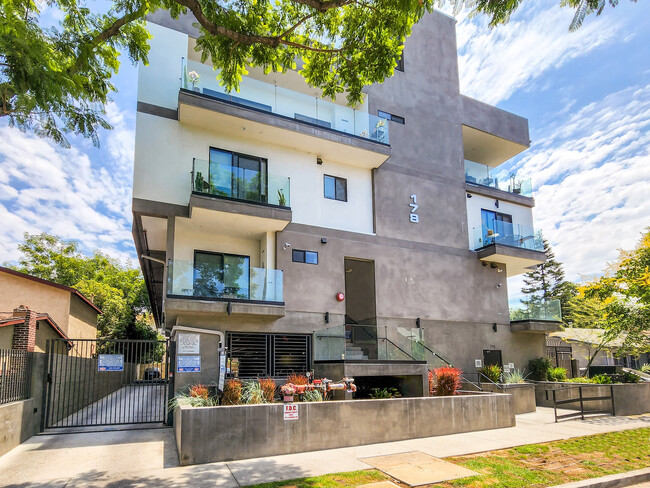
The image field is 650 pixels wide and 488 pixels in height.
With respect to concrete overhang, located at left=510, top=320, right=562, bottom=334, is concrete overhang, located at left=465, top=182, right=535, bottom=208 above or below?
above

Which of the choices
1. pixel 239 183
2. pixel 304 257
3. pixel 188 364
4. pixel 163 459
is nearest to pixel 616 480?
pixel 163 459

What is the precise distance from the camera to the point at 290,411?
32.1ft

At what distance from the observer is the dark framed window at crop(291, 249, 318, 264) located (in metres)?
16.2

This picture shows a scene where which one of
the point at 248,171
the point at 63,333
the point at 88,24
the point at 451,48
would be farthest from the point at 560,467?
the point at 451,48

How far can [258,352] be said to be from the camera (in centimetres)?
1503

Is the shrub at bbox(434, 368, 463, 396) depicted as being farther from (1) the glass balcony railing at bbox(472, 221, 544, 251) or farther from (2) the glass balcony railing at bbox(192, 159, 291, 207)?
(1) the glass balcony railing at bbox(472, 221, 544, 251)

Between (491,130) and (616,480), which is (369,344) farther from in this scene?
(491,130)

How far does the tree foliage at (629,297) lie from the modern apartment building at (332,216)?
313 centimetres

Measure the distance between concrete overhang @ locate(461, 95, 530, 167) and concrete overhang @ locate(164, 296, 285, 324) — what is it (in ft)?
44.0

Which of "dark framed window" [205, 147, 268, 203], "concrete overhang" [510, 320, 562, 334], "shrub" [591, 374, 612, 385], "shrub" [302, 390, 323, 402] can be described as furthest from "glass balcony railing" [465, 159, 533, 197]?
"shrub" [302, 390, 323, 402]

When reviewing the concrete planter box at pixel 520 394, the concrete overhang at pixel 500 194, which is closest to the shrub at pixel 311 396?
the concrete planter box at pixel 520 394

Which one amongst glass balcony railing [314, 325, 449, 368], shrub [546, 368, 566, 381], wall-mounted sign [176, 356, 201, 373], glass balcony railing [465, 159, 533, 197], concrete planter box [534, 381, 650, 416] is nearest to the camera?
wall-mounted sign [176, 356, 201, 373]

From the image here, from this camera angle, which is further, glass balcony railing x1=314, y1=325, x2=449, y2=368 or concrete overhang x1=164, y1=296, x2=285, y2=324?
glass balcony railing x1=314, y1=325, x2=449, y2=368

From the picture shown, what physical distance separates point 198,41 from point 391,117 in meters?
Answer: 11.1
